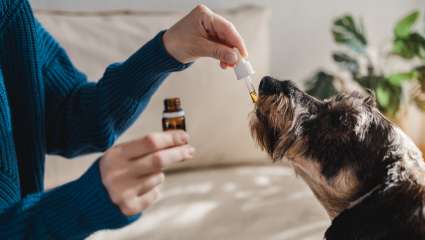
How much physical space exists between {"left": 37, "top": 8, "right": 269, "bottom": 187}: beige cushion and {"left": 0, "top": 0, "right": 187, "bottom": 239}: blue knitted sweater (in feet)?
1.35

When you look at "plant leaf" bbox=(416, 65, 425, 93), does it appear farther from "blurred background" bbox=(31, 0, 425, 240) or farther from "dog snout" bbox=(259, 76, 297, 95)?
"dog snout" bbox=(259, 76, 297, 95)

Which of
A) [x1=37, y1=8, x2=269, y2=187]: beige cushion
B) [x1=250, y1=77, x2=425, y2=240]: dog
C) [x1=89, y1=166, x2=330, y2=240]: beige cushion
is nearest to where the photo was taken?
[x1=250, y1=77, x2=425, y2=240]: dog

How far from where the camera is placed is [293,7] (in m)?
2.06

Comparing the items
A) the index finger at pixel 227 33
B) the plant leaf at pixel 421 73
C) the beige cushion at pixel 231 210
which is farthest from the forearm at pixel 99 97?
the plant leaf at pixel 421 73

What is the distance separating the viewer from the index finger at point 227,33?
0.90 meters

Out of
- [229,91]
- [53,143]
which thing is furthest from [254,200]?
[53,143]

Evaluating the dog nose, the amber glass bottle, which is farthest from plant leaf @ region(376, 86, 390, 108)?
the amber glass bottle


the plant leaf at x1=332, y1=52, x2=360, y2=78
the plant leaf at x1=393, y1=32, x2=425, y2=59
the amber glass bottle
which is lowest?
the plant leaf at x1=332, y1=52, x2=360, y2=78

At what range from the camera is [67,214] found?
65cm

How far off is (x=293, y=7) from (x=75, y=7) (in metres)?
0.85

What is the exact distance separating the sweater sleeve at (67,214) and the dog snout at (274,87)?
0.43 m

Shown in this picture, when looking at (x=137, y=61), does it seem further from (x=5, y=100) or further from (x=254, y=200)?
(x=254, y=200)

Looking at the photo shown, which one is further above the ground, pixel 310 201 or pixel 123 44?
pixel 123 44

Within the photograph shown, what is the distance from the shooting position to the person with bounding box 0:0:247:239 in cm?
62
